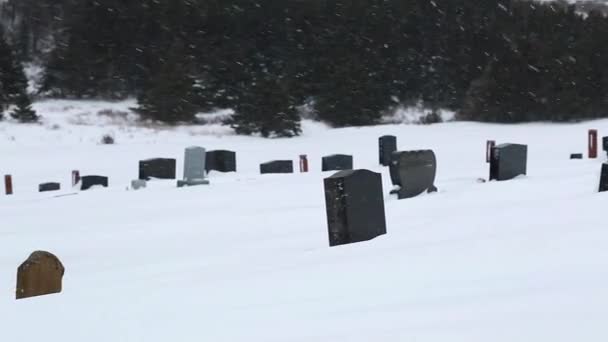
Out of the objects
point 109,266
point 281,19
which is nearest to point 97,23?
point 281,19

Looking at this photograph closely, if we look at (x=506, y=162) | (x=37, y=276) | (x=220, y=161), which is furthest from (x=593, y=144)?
(x=37, y=276)

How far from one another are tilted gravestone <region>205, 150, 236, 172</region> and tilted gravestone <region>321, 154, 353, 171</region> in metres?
2.52

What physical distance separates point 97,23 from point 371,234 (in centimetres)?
3904

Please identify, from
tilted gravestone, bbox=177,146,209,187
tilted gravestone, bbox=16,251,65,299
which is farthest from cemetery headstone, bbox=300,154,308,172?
tilted gravestone, bbox=16,251,65,299

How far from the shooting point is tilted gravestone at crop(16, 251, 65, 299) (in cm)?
450

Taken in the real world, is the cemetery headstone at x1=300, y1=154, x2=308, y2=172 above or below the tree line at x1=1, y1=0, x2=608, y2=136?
below

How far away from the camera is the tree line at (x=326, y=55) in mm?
36156

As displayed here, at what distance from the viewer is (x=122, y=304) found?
12.7 feet

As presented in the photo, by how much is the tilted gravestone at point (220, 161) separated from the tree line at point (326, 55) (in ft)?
45.6

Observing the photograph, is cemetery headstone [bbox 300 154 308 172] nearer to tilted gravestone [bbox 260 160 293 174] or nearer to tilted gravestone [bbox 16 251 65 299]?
tilted gravestone [bbox 260 160 293 174]

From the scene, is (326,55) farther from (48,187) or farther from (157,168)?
(48,187)

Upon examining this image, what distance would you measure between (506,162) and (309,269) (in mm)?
7862

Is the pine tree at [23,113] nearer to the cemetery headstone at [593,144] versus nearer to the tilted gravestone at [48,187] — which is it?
the tilted gravestone at [48,187]

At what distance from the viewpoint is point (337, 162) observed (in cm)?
1850
